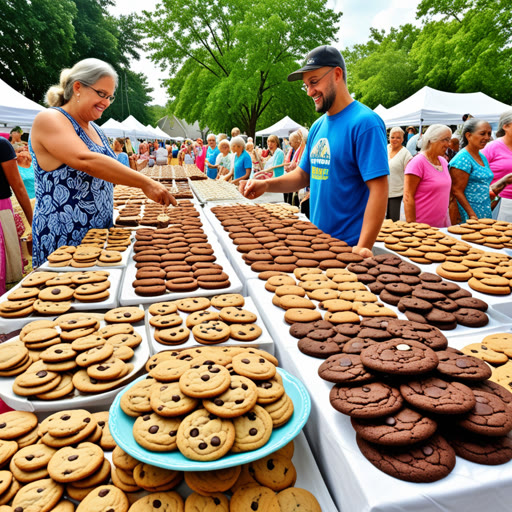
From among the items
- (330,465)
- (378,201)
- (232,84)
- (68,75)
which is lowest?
(330,465)

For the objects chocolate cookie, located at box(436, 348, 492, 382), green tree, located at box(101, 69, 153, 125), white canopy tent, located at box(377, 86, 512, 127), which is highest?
green tree, located at box(101, 69, 153, 125)

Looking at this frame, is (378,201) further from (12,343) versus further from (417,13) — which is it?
(417,13)

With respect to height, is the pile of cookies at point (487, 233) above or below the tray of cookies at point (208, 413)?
below

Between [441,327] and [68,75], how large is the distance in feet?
9.57

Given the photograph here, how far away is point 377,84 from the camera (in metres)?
25.4

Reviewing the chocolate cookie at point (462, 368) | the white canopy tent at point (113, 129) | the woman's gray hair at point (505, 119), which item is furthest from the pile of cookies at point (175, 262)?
the white canopy tent at point (113, 129)

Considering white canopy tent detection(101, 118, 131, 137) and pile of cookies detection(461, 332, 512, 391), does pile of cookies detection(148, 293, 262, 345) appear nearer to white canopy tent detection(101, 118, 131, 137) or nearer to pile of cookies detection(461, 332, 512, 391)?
pile of cookies detection(461, 332, 512, 391)

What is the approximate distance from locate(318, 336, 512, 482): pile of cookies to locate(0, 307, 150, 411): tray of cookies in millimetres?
814

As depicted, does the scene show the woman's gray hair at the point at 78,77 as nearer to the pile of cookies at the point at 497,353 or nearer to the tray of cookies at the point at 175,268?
the tray of cookies at the point at 175,268

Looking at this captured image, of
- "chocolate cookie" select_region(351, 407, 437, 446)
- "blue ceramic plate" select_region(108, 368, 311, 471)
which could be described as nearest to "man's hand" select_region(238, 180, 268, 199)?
"blue ceramic plate" select_region(108, 368, 311, 471)

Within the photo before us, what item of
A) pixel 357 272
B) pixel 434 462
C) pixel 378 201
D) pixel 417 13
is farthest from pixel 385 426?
pixel 417 13

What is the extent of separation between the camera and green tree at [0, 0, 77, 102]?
19.1 meters

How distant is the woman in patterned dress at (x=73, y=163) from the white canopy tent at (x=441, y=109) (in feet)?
38.1

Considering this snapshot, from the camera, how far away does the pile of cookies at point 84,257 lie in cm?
244
